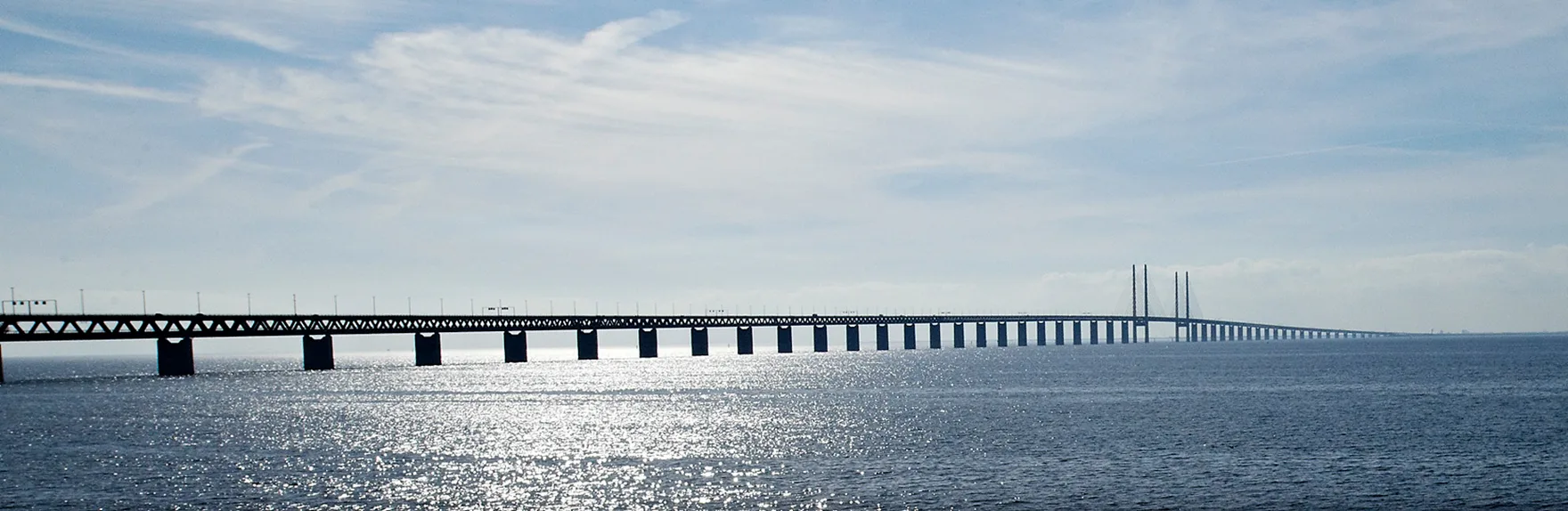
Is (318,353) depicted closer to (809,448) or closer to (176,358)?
(176,358)

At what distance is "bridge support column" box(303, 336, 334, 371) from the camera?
181m

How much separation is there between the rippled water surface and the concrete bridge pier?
41224mm

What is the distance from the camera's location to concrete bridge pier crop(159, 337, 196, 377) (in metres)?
163

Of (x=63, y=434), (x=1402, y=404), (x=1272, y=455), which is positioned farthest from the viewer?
(x=1402, y=404)

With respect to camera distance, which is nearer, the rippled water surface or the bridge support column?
the rippled water surface

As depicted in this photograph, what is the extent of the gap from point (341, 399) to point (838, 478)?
68.2 metres

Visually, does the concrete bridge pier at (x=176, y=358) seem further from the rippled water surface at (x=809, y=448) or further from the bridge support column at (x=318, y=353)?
the rippled water surface at (x=809, y=448)

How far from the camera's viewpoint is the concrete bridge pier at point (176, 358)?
16288cm

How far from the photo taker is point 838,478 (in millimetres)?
52031

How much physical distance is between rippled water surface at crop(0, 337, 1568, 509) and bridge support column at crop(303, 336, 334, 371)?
196 ft

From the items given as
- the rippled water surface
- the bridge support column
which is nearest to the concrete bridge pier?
the bridge support column

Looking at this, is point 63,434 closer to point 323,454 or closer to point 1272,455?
point 323,454

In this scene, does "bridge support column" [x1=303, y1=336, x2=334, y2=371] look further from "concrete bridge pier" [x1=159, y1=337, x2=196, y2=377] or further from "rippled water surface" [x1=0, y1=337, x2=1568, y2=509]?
"rippled water surface" [x1=0, y1=337, x2=1568, y2=509]

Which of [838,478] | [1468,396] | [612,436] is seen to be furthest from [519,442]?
[1468,396]
